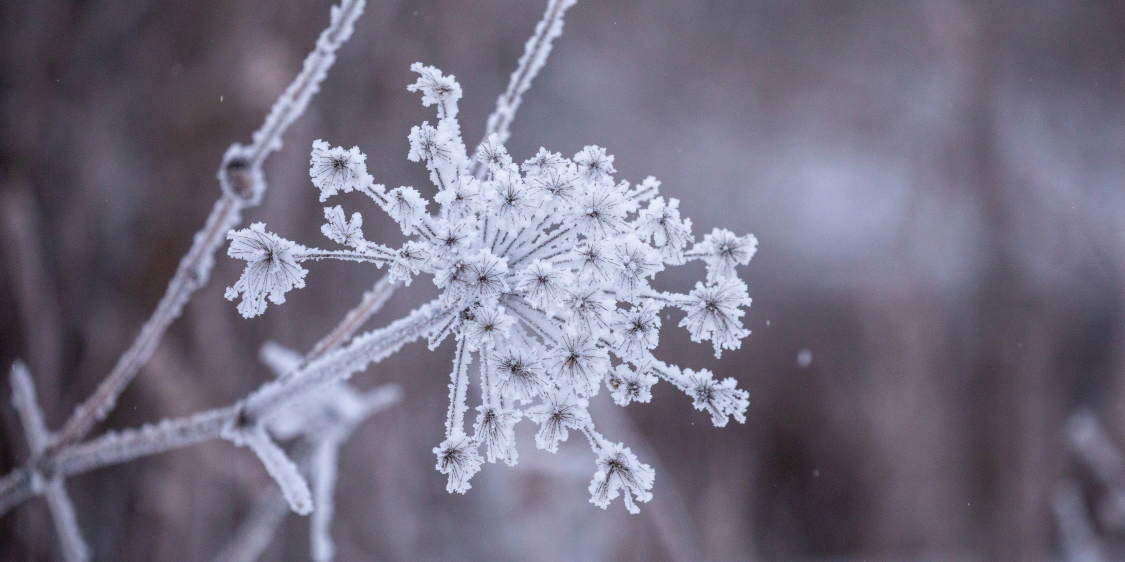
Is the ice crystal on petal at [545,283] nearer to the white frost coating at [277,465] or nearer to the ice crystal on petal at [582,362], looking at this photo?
the ice crystal on petal at [582,362]

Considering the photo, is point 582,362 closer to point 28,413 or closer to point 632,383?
point 632,383

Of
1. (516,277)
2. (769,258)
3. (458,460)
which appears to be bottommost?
(458,460)

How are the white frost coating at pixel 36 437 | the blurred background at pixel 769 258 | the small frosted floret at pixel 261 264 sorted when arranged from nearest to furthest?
the small frosted floret at pixel 261 264 → the white frost coating at pixel 36 437 → the blurred background at pixel 769 258

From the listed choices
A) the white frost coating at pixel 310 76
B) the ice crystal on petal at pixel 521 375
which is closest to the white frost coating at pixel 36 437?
the white frost coating at pixel 310 76

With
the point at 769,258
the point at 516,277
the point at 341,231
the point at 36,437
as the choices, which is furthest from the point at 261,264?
the point at 769,258

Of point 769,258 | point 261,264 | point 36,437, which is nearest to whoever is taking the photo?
point 261,264

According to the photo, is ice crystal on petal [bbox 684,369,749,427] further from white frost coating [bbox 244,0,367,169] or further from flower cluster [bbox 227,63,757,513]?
white frost coating [bbox 244,0,367,169]

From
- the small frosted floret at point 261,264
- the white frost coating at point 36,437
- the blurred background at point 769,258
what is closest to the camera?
the small frosted floret at point 261,264

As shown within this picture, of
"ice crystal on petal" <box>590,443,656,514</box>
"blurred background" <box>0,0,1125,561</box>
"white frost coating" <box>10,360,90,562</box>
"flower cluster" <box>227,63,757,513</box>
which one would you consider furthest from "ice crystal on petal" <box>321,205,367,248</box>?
"blurred background" <box>0,0,1125,561</box>
